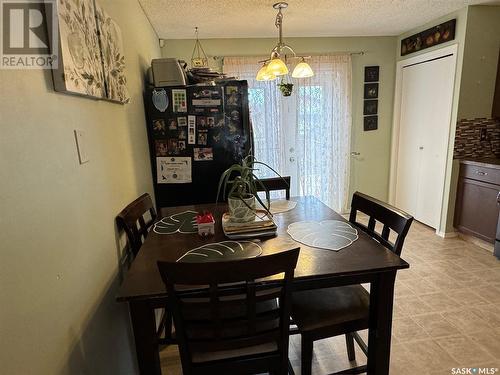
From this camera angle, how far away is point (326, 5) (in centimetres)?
265

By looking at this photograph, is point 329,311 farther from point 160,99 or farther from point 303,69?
point 160,99

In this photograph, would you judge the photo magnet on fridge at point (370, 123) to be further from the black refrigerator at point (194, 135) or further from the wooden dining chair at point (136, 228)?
the wooden dining chair at point (136, 228)

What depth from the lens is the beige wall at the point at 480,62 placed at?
2887 mm

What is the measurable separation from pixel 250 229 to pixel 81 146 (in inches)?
31.8

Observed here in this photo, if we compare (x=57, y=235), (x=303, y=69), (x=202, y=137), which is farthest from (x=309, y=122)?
(x=57, y=235)

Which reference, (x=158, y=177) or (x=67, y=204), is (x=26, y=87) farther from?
(x=158, y=177)

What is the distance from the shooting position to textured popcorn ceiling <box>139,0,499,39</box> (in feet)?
8.48

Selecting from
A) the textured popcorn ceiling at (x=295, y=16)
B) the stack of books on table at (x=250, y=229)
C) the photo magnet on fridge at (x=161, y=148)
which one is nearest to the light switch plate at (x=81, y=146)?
the stack of books on table at (x=250, y=229)

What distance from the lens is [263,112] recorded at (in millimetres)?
3688

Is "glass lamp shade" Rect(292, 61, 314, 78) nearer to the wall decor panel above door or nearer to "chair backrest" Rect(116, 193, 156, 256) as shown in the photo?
the wall decor panel above door

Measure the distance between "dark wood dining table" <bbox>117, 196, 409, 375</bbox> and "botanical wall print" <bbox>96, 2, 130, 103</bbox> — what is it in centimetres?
78

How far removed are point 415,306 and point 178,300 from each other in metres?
1.91
